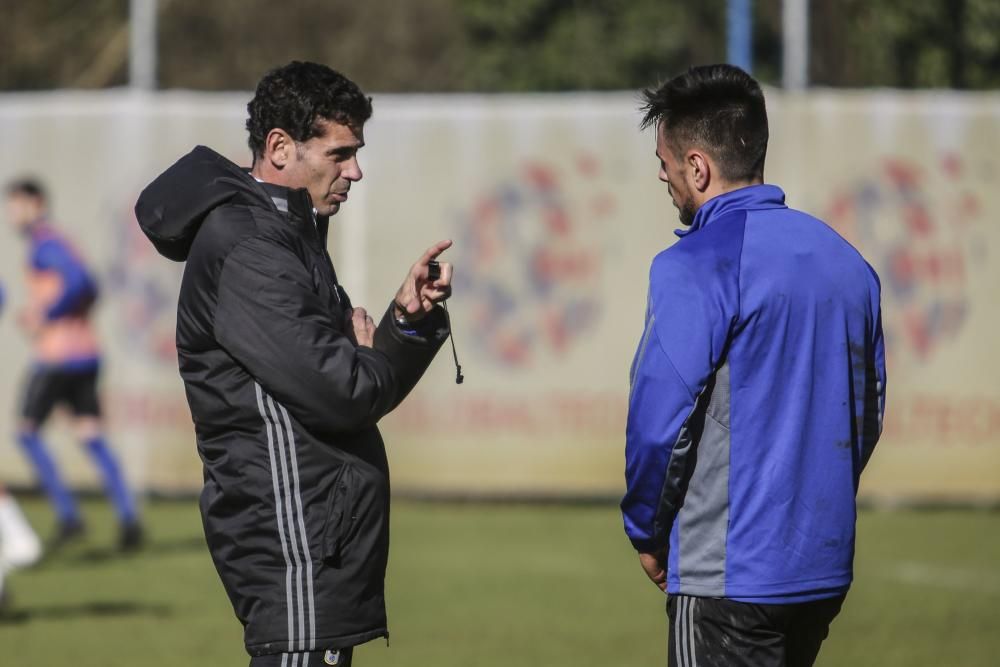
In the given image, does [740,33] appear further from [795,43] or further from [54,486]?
[54,486]

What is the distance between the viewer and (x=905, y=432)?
41.8ft

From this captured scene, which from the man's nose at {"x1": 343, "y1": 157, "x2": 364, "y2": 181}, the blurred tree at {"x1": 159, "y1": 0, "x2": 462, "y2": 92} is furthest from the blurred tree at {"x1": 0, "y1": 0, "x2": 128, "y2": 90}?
the man's nose at {"x1": 343, "y1": 157, "x2": 364, "y2": 181}

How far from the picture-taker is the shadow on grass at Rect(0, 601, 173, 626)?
8680 mm

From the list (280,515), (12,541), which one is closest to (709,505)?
(280,515)

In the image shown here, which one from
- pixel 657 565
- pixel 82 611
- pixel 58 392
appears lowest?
pixel 82 611

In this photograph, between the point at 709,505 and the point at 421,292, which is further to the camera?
the point at 421,292

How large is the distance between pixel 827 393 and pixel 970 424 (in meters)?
9.38

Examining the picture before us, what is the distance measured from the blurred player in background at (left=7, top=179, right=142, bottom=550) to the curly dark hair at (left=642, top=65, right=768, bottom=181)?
315 inches

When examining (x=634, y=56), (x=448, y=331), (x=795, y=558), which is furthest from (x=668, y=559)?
(x=634, y=56)

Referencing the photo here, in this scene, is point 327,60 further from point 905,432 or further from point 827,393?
point 827,393

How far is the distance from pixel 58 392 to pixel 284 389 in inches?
321

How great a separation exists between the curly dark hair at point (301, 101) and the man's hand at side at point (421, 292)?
0.44m

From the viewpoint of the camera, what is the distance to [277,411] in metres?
3.94

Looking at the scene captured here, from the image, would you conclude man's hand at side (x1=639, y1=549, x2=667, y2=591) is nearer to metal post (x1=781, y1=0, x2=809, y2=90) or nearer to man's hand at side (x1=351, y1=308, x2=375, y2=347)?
man's hand at side (x1=351, y1=308, x2=375, y2=347)
